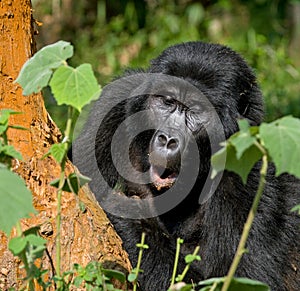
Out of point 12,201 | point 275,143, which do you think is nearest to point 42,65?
point 12,201

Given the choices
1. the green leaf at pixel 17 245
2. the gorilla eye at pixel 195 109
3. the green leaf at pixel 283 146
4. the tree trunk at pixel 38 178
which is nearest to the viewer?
the green leaf at pixel 283 146

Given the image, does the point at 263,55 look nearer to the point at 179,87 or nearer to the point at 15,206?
the point at 179,87

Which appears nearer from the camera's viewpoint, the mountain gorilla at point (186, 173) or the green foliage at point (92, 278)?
the green foliage at point (92, 278)

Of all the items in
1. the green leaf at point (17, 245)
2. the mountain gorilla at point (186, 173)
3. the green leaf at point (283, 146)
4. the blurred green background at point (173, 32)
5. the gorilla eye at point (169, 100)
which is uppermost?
the green leaf at point (283, 146)

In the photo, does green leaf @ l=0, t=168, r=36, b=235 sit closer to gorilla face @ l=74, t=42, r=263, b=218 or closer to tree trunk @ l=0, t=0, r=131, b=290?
tree trunk @ l=0, t=0, r=131, b=290

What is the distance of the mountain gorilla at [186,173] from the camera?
4438 millimetres

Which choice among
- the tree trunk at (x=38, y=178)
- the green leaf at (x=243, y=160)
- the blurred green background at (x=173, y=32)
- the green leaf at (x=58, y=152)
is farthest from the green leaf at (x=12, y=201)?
the blurred green background at (x=173, y=32)

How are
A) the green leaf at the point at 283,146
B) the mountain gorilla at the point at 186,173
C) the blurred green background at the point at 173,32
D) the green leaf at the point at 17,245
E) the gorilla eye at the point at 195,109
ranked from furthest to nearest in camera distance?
the blurred green background at the point at 173,32
the gorilla eye at the point at 195,109
the mountain gorilla at the point at 186,173
the green leaf at the point at 17,245
the green leaf at the point at 283,146

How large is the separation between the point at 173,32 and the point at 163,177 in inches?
235

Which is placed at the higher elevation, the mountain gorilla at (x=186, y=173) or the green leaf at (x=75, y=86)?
the green leaf at (x=75, y=86)

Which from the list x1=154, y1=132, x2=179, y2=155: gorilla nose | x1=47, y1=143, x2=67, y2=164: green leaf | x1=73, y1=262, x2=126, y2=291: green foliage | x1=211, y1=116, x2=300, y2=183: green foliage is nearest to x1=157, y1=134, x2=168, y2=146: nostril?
x1=154, y1=132, x2=179, y2=155: gorilla nose

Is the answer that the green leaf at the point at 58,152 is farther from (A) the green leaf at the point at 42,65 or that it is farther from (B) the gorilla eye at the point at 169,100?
(B) the gorilla eye at the point at 169,100

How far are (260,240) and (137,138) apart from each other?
922mm

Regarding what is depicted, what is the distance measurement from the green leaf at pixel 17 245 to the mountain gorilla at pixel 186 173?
5.74 feet
